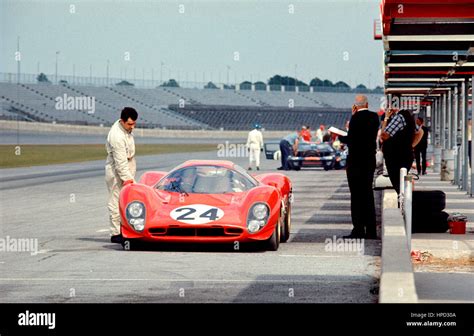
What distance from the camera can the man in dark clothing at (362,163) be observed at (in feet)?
47.5

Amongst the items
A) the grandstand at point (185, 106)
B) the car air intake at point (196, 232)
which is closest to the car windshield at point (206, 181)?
the car air intake at point (196, 232)

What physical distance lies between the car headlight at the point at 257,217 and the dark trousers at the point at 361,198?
1.76 m

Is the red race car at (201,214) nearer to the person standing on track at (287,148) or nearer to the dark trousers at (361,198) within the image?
Result: the dark trousers at (361,198)

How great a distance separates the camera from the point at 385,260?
31.5ft

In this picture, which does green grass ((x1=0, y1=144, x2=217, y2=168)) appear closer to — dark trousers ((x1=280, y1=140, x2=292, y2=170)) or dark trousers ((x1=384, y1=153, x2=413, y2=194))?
dark trousers ((x1=280, y1=140, x2=292, y2=170))

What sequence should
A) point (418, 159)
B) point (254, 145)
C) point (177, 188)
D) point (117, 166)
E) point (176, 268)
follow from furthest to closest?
1. point (254, 145)
2. point (418, 159)
3. point (117, 166)
4. point (177, 188)
5. point (176, 268)

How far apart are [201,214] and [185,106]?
106110 mm

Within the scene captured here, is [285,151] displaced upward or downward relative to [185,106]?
downward

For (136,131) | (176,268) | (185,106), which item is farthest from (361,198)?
(185,106)

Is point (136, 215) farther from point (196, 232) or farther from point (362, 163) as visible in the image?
point (362, 163)

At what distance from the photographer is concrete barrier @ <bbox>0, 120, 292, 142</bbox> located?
86875mm

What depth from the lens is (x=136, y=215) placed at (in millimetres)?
13266

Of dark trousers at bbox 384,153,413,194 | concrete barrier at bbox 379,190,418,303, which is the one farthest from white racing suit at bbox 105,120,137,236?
dark trousers at bbox 384,153,413,194
